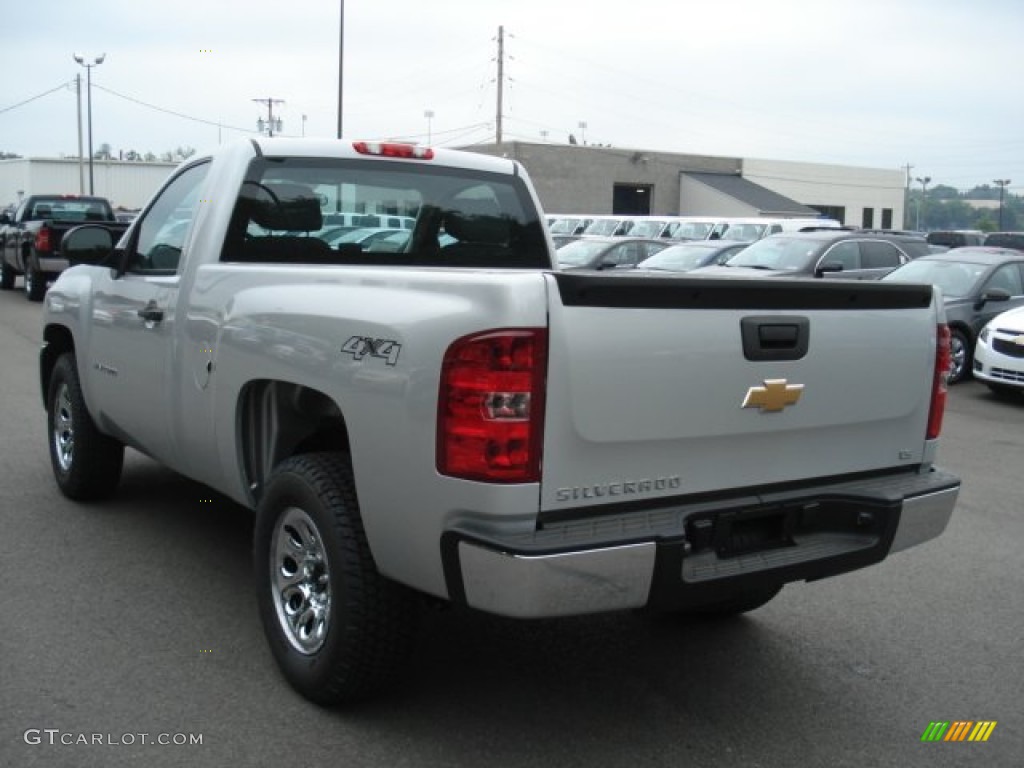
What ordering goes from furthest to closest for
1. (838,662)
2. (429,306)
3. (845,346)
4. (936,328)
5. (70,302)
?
(70,302)
(838,662)
(936,328)
(845,346)
(429,306)

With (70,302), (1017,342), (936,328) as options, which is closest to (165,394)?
(70,302)

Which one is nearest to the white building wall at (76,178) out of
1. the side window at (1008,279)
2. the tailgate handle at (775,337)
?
the side window at (1008,279)

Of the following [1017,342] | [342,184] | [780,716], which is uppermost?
[342,184]

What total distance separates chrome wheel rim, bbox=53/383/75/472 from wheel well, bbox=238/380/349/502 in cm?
251

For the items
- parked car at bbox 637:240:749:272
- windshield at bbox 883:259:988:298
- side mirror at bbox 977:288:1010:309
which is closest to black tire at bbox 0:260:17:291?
parked car at bbox 637:240:749:272

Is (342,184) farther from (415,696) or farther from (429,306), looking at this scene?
(415,696)

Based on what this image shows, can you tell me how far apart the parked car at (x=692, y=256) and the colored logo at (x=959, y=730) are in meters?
15.1

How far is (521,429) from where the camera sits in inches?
121

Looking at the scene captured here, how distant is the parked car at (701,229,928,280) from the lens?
15320 millimetres

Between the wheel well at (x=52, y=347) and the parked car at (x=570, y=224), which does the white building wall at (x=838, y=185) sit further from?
the wheel well at (x=52, y=347)

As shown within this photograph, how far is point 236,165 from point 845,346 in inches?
109

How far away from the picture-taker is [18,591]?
192 inches

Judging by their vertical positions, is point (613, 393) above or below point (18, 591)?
above

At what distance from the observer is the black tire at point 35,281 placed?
68.3 ft
